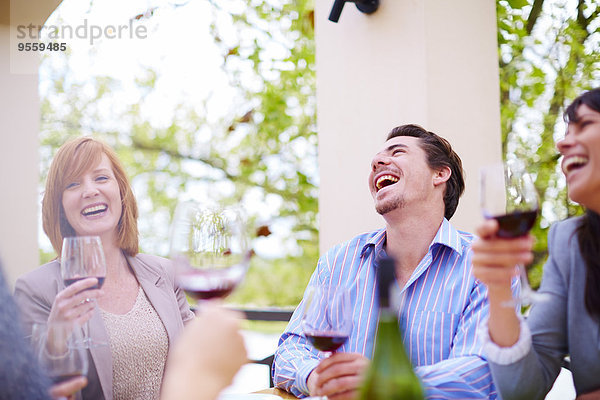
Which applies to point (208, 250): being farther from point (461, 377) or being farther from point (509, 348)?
point (461, 377)

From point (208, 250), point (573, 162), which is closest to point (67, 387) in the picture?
point (208, 250)

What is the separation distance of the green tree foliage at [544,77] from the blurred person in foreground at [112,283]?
6.96 feet

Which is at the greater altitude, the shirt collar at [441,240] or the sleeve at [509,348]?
the shirt collar at [441,240]

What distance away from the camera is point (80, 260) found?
4.69 ft

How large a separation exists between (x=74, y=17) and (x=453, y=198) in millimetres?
3918

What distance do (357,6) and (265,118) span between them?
241cm

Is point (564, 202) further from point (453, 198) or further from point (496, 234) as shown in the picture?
point (496, 234)

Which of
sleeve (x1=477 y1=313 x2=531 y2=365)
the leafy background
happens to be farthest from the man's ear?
the leafy background

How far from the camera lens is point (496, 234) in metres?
0.99


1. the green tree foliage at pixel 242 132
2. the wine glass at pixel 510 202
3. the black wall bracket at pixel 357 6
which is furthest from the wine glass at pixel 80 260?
the green tree foliage at pixel 242 132

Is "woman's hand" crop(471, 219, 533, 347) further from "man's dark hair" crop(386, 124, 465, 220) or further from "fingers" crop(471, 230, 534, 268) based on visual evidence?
"man's dark hair" crop(386, 124, 465, 220)

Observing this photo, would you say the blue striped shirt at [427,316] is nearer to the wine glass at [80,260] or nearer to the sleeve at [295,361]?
the sleeve at [295,361]

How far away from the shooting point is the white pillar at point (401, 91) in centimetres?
244

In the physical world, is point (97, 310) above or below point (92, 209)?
below
